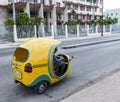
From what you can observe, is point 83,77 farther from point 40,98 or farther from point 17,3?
point 17,3

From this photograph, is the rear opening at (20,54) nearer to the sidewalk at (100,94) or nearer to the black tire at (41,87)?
the black tire at (41,87)

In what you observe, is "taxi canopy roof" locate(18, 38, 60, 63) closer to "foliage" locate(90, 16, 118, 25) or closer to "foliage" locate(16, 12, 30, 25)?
"foliage" locate(16, 12, 30, 25)

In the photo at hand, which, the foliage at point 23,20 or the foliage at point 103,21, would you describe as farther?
the foliage at point 103,21

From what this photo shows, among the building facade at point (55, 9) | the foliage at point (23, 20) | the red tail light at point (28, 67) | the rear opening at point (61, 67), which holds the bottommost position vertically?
the rear opening at point (61, 67)

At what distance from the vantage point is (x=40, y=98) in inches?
193

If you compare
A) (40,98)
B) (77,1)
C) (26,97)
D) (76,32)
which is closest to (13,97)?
(26,97)

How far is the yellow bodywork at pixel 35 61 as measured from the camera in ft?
16.0

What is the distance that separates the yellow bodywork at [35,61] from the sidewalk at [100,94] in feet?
3.06

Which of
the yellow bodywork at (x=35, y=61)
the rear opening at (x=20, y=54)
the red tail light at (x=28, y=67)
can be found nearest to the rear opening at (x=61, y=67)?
the yellow bodywork at (x=35, y=61)

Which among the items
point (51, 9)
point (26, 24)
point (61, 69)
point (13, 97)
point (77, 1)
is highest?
point (77, 1)

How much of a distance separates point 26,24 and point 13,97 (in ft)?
82.7

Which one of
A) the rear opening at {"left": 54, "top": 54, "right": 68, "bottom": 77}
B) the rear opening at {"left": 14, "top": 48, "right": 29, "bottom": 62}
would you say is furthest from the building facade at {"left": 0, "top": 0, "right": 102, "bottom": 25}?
the rear opening at {"left": 14, "top": 48, "right": 29, "bottom": 62}

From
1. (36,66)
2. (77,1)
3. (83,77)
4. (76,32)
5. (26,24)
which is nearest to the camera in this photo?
(36,66)

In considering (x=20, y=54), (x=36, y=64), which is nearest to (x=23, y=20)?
(x=20, y=54)
